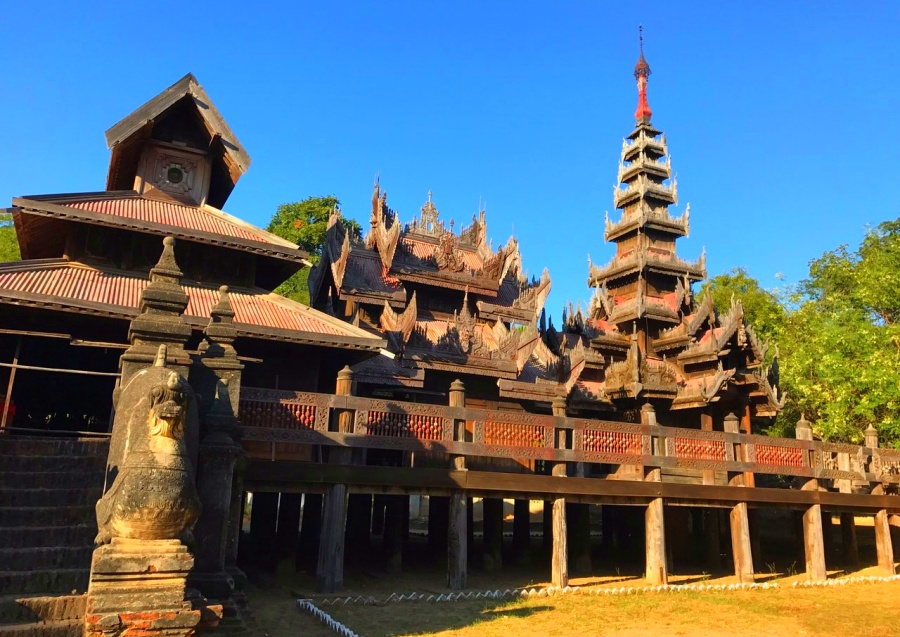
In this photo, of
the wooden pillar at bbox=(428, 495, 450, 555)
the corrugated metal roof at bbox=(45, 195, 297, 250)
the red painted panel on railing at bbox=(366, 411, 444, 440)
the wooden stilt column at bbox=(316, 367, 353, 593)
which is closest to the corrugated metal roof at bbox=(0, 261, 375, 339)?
the corrugated metal roof at bbox=(45, 195, 297, 250)

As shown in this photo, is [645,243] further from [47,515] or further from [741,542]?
[47,515]

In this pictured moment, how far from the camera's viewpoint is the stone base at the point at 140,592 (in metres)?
5.48

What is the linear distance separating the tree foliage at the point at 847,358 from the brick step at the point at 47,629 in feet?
71.4

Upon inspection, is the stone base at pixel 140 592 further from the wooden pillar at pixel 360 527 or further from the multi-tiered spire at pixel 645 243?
the multi-tiered spire at pixel 645 243

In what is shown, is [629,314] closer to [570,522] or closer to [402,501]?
[570,522]

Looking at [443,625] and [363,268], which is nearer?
[443,625]

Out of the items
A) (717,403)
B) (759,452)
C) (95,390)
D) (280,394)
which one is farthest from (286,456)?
(717,403)

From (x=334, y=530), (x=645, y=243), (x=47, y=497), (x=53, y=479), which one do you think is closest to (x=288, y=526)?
(x=334, y=530)

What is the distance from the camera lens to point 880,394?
22359 mm

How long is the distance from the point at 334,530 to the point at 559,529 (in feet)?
14.6

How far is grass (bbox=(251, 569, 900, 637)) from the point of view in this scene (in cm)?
968

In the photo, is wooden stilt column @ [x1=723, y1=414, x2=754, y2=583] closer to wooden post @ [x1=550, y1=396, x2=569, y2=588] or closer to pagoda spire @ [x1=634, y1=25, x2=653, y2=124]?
wooden post @ [x1=550, y1=396, x2=569, y2=588]

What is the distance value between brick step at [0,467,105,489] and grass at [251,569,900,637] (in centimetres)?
292

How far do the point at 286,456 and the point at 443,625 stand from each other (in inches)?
232
